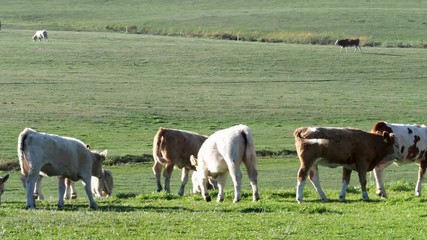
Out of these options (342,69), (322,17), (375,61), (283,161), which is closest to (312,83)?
(342,69)

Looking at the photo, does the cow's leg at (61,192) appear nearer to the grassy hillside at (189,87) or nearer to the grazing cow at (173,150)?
the grazing cow at (173,150)

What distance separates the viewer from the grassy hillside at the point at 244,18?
92.6 meters

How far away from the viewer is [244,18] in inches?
4094

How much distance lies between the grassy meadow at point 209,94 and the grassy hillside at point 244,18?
0.68ft

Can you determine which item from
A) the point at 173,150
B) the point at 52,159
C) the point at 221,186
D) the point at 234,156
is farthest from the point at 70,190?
the point at 234,156

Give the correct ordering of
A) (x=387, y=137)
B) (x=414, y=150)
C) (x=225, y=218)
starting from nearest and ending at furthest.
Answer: (x=225, y=218) < (x=387, y=137) < (x=414, y=150)

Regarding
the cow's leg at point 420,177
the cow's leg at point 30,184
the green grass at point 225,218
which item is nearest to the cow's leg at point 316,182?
the green grass at point 225,218

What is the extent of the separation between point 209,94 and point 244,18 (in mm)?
49120

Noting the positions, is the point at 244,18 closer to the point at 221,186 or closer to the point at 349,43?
the point at 349,43

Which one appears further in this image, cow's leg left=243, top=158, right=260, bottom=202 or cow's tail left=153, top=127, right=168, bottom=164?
cow's tail left=153, top=127, right=168, bottom=164

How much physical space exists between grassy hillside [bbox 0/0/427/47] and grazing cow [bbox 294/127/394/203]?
217ft

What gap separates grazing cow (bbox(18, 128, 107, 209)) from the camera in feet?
62.5

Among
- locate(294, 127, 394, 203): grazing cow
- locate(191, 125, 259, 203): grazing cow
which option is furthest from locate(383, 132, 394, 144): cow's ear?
locate(191, 125, 259, 203): grazing cow

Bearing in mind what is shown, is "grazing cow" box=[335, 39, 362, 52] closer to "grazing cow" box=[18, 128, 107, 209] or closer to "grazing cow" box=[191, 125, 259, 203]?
"grazing cow" box=[191, 125, 259, 203]
